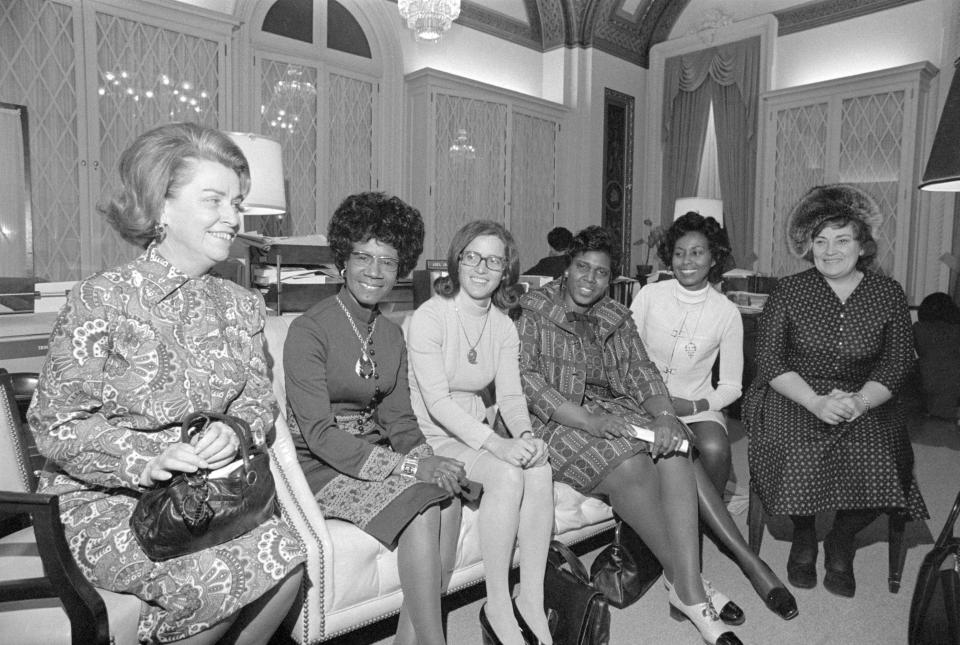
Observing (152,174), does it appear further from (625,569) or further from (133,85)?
(133,85)

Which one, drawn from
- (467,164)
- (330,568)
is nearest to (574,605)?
(330,568)

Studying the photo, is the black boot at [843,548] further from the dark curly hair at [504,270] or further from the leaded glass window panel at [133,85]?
the leaded glass window panel at [133,85]

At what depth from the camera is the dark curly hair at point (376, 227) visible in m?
1.84

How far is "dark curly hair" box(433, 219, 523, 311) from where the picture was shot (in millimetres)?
2035

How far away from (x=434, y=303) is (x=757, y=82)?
5.06 meters

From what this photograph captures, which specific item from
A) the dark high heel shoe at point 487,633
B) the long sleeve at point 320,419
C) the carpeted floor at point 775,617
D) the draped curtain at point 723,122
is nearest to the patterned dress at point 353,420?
the long sleeve at point 320,419

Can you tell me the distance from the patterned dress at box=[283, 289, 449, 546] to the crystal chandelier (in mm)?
2711

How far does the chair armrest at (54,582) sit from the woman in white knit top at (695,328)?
1.87 m

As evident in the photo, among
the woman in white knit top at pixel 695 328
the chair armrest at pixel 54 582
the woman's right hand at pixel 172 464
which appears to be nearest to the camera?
the chair armrest at pixel 54 582

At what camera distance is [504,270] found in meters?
2.08

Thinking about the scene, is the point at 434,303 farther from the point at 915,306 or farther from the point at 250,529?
the point at 915,306

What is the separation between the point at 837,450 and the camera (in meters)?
2.14

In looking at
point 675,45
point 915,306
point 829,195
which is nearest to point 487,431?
point 829,195

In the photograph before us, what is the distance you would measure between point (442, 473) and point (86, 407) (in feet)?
2.58
